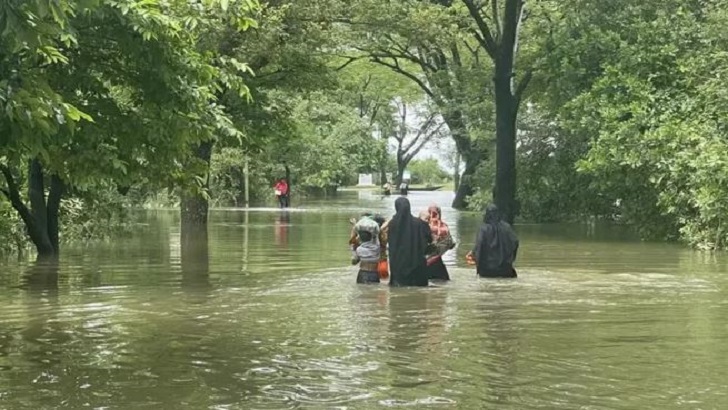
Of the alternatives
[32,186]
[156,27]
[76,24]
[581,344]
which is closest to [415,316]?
[581,344]

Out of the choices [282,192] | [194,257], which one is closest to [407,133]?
[282,192]

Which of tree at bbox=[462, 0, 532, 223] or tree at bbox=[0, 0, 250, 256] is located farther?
tree at bbox=[462, 0, 532, 223]

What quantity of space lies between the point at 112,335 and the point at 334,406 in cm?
412

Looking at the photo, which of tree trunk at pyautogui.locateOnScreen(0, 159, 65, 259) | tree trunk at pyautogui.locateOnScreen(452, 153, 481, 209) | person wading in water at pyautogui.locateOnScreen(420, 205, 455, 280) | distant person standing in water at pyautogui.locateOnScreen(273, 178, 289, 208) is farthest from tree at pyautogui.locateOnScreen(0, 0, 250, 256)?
distant person standing in water at pyautogui.locateOnScreen(273, 178, 289, 208)

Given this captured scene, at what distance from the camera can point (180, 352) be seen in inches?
376

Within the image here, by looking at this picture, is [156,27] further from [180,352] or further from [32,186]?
[32,186]

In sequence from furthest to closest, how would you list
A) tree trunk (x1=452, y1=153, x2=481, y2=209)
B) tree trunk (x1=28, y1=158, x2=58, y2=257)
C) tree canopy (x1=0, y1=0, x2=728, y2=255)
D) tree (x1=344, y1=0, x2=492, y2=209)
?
tree trunk (x1=452, y1=153, x2=481, y2=209)
tree (x1=344, y1=0, x2=492, y2=209)
tree trunk (x1=28, y1=158, x2=58, y2=257)
tree canopy (x1=0, y1=0, x2=728, y2=255)

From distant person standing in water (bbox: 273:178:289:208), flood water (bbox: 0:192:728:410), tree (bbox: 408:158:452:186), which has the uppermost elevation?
tree (bbox: 408:158:452:186)

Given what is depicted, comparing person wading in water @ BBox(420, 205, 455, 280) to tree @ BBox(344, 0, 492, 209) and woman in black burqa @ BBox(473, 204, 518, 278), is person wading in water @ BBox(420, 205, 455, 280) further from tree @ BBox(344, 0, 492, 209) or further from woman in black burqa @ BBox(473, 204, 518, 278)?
tree @ BBox(344, 0, 492, 209)

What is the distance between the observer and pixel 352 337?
34.6ft

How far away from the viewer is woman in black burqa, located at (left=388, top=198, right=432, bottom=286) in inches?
589

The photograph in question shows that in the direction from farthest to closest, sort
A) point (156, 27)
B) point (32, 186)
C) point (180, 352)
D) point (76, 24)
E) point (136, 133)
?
1. point (32, 186)
2. point (136, 133)
3. point (76, 24)
4. point (156, 27)
5. point (180, 352)

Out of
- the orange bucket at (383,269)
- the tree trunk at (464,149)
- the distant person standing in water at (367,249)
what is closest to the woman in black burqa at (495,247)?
the orange bucket at (383,269)

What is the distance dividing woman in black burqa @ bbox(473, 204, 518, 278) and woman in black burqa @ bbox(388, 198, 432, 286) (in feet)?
4.52
